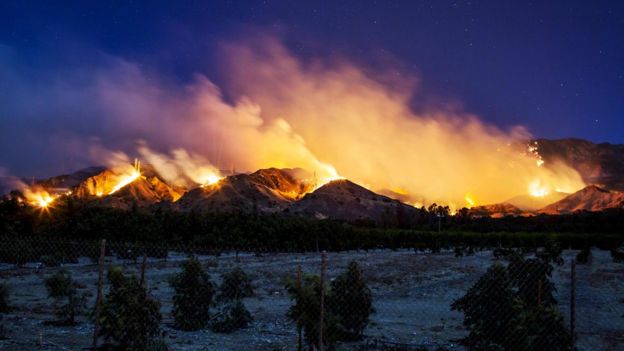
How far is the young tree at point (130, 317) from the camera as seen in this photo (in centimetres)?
1132

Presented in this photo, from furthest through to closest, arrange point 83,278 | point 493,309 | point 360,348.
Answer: point 83,278, point 360,348, point 493,309

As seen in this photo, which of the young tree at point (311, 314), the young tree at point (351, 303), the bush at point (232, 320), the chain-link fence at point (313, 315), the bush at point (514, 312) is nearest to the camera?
the bush at point (514, 312)

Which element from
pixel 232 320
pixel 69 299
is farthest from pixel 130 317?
pixel 69 299

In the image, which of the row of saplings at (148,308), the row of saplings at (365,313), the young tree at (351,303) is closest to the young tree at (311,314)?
the row of saplings at (365,313)

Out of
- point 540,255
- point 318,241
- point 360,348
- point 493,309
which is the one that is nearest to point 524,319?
point 493,309

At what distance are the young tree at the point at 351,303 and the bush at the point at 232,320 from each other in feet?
10.6

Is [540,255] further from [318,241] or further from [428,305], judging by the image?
[318,241]

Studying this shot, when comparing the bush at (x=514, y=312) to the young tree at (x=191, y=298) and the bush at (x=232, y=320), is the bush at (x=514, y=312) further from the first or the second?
the young tree at (x=191, y=298)

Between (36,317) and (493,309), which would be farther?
(36,317)

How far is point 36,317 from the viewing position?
17.2 meters

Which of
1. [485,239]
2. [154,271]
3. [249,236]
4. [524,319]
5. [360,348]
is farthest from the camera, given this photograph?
[485,239]

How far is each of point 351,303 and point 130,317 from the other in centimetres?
606

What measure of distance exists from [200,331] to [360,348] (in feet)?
16.9

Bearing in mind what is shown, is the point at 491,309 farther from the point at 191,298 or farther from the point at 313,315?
the point at 191,298
